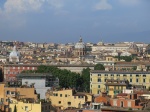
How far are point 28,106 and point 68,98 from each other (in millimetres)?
9777

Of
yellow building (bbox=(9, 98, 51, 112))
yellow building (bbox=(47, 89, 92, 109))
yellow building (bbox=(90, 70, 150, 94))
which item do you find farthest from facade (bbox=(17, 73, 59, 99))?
yellow building (bbox=(9, 98, 51, 112))

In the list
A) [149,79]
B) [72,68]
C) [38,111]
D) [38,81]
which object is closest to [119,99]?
[38,111]

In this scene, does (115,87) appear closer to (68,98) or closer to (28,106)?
(68,98)

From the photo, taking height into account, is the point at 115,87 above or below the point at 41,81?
below

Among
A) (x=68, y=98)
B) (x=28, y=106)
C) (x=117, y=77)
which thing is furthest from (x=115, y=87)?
(x=28, y=106)

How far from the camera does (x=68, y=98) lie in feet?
126

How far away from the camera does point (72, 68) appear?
8650 cm

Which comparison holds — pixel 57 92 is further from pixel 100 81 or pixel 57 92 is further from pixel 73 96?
pixel 100 81

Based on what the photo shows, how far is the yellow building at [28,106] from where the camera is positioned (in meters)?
28.8

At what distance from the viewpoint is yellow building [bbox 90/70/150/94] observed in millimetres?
54219

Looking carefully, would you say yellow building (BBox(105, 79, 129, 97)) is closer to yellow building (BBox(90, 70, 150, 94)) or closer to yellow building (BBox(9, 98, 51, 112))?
yellow building (BBox(90, 70, 150, 94))

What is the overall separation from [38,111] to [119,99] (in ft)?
13.8

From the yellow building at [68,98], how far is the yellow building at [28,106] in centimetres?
782

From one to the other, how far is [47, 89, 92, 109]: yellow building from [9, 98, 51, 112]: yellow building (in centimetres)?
782
